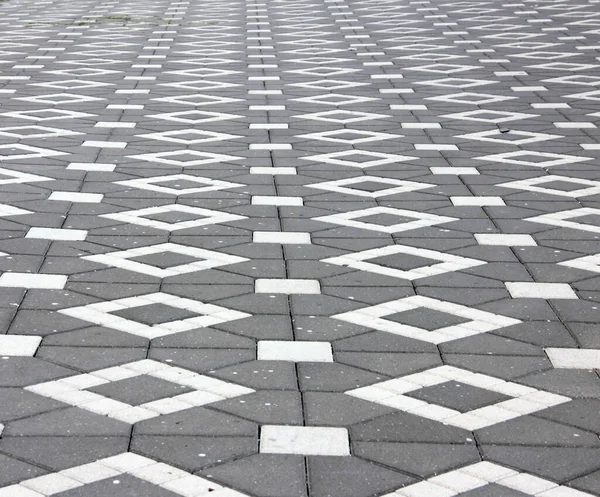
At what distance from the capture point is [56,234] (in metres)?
6.04

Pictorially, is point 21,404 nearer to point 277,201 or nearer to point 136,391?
point 136,391

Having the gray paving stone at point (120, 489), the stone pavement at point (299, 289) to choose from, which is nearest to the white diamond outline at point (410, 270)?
the stone pavement at point (299, 289)

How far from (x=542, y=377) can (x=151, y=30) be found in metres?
13.1

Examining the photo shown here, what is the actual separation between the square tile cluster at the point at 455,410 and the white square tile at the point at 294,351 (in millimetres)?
357

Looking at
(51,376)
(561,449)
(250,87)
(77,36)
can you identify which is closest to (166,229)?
Answer: (51,376)

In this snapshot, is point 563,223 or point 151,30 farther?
point 151,30

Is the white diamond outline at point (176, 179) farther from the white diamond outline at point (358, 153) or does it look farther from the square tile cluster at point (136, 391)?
the square tile cluster at point (136, 391)

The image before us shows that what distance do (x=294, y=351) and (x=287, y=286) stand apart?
85 centimetres

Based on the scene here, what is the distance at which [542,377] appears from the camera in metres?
4.20

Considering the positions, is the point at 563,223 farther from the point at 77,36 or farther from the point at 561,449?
the point at 77,36

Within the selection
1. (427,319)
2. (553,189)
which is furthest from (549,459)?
(553,189)

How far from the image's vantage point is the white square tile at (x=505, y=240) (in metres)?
6.00

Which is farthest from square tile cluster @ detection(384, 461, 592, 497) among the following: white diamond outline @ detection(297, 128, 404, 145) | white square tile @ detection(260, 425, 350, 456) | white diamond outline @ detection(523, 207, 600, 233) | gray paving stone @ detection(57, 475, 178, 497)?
white diamond outline @ detection(297, 128, 404, 145)

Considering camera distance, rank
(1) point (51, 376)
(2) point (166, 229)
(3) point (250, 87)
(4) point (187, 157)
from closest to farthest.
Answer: (1) point (51, 376) → (2) point (166, 229) → (4) point (187, 157) → (3) point (250, 87)
